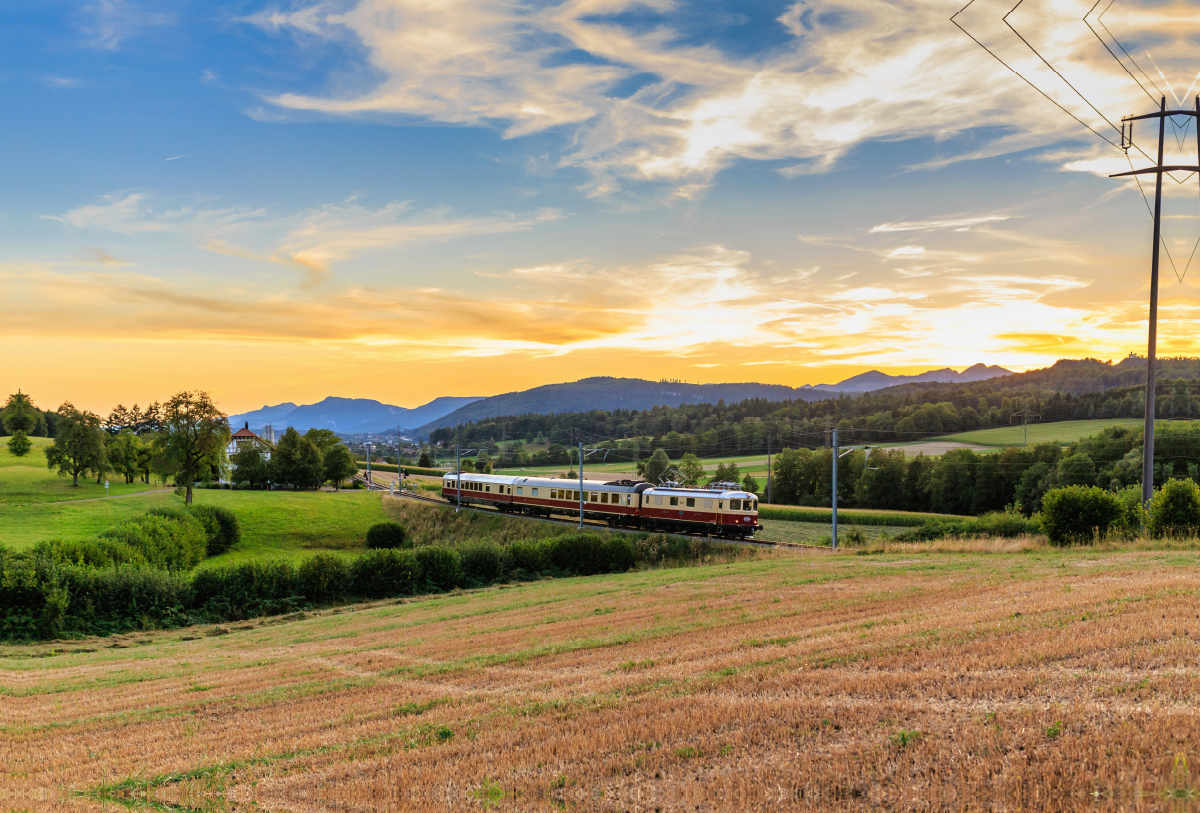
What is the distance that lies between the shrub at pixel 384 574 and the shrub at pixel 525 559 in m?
5.64

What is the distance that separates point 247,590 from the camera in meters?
34.6

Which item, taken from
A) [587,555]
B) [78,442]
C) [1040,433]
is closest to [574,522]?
[587,555]

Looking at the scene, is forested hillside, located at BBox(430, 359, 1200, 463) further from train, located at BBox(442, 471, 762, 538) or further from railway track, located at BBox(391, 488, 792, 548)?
train, located at BBox(442, 471, 762, 538)

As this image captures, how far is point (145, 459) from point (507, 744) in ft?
A: 307

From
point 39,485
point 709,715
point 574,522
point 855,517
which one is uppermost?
point 709,715

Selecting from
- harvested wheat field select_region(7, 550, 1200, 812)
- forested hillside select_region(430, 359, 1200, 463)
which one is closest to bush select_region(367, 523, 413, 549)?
harvested wheat field select_region(7, 550, 1200, 812)

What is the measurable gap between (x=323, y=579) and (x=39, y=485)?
53.4m

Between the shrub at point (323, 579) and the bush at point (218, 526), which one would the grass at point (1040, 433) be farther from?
the bush at point (218, 526)

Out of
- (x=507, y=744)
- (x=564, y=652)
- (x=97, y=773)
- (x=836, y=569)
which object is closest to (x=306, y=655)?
(x=564, y=652)

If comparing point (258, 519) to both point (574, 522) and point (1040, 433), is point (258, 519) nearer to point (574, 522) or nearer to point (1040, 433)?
point (574, 522)

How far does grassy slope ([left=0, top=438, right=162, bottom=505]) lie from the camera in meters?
64.6

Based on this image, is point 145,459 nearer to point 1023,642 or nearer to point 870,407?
point 1023,642

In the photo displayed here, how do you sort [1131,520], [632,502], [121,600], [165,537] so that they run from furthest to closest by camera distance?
[632,502]
[165,537]
[121,600]
[1131,520]

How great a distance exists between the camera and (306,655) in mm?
19359
